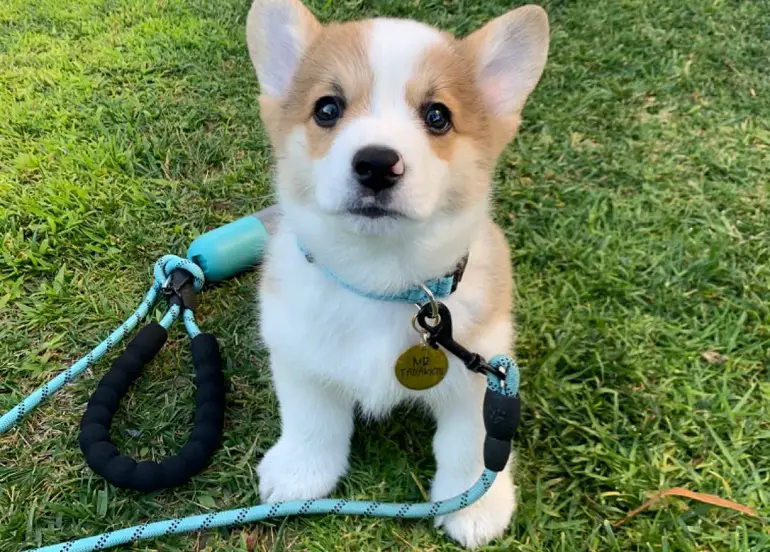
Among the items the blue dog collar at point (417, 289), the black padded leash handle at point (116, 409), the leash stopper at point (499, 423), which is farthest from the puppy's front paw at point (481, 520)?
the black padded leash handle at point (116, 409)

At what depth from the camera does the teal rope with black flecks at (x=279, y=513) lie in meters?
2.34

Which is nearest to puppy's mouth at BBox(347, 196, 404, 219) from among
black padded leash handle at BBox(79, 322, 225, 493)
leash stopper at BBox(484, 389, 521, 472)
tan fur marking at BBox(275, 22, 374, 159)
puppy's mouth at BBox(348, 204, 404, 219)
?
puppy's mouth at BBox(348, 204, 404, 219)

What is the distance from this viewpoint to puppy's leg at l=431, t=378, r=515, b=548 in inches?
96.7

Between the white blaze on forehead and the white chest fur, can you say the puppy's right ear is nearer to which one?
the white blaze on forehead

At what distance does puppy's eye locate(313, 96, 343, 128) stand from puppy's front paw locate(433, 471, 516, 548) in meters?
1.46

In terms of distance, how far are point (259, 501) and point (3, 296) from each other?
1758mm

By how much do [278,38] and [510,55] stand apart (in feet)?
2.80

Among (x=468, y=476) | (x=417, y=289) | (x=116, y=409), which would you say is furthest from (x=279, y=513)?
(x=417, y=289)

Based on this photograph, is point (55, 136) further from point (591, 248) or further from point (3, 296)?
point (591, 248)

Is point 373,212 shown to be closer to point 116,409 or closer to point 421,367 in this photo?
point 421,367

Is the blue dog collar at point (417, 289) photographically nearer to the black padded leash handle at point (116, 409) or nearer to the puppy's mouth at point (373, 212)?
the puppy's mouth at point (373, 212)

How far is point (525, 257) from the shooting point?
11.6ft

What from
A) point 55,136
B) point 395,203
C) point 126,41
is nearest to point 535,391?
point 395,203

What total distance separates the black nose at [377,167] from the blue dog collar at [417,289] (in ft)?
1.63
